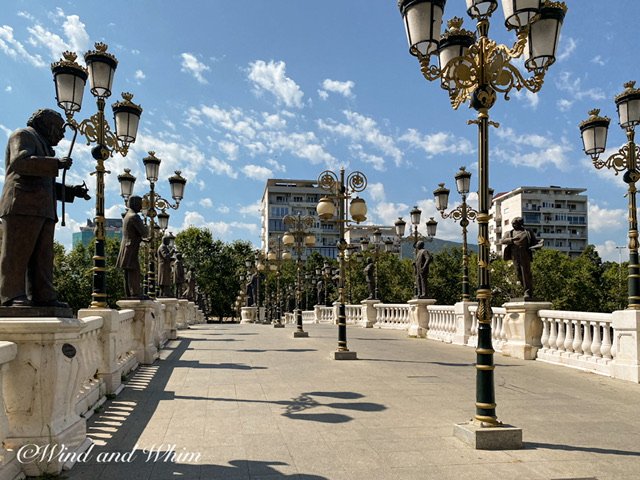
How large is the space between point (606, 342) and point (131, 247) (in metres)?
10.3

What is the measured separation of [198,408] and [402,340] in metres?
13.0

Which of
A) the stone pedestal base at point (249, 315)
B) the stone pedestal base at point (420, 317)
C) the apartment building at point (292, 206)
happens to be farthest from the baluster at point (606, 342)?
the apartment building at point (292, 206)

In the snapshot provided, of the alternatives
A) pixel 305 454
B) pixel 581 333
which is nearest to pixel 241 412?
pixel 305 454

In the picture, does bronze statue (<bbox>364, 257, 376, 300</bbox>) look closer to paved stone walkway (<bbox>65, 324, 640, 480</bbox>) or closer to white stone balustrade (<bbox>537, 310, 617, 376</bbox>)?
white stone balustrade (<bbox>537, 310, 617, 376</bbox>)

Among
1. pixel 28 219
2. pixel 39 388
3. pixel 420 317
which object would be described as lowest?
pixel 420 317

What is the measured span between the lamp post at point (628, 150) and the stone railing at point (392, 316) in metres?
14.0

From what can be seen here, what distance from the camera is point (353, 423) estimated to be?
6.78 meters

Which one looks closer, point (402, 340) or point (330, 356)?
point (330, 356)

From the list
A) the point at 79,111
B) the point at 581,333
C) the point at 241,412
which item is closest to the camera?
the point at 241,412

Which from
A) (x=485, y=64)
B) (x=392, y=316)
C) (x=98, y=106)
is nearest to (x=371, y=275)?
(x=392, y=316)

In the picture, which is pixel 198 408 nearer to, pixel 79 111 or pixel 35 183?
pixel 35 183

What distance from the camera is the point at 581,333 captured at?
12453 mm

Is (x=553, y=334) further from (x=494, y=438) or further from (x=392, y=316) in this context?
(x=392, y=316)

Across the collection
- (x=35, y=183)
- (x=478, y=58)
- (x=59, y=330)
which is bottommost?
(x=59, y=330)
